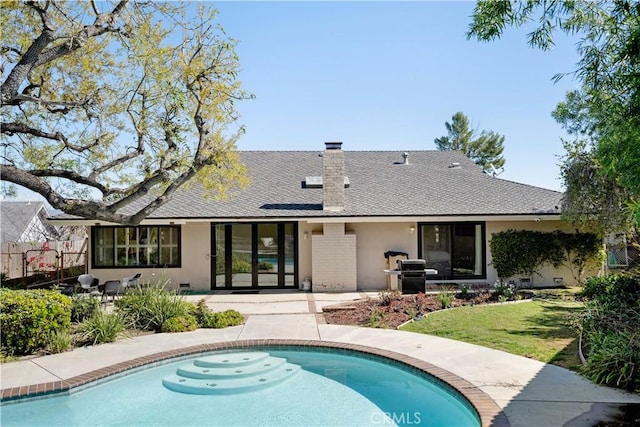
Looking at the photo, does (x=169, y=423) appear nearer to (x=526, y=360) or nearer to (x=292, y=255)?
(x=526, y=360)

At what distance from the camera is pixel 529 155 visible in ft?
87.6

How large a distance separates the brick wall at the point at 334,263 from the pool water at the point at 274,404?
8.44m

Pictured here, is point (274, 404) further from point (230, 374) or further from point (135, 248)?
point (135, 248)

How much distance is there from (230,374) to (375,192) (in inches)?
493

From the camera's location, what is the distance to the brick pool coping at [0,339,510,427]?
5.92m

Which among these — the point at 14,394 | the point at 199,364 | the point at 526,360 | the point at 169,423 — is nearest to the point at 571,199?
the point at 526,360

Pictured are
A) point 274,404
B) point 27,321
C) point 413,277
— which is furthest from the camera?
point 413,277

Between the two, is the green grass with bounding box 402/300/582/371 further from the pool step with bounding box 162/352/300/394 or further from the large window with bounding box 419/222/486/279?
Answer: the large window with bounding box 419/222/486/279

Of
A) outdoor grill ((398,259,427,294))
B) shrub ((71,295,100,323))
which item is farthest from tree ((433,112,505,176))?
shrub ((71,295,100,323))

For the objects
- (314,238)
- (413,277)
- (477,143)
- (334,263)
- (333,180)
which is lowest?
(413,277)

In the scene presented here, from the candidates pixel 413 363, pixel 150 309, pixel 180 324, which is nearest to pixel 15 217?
pixel 150 309

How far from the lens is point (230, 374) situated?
8.08 meters

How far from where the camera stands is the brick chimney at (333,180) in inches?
686

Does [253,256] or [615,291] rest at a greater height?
[253,256]
